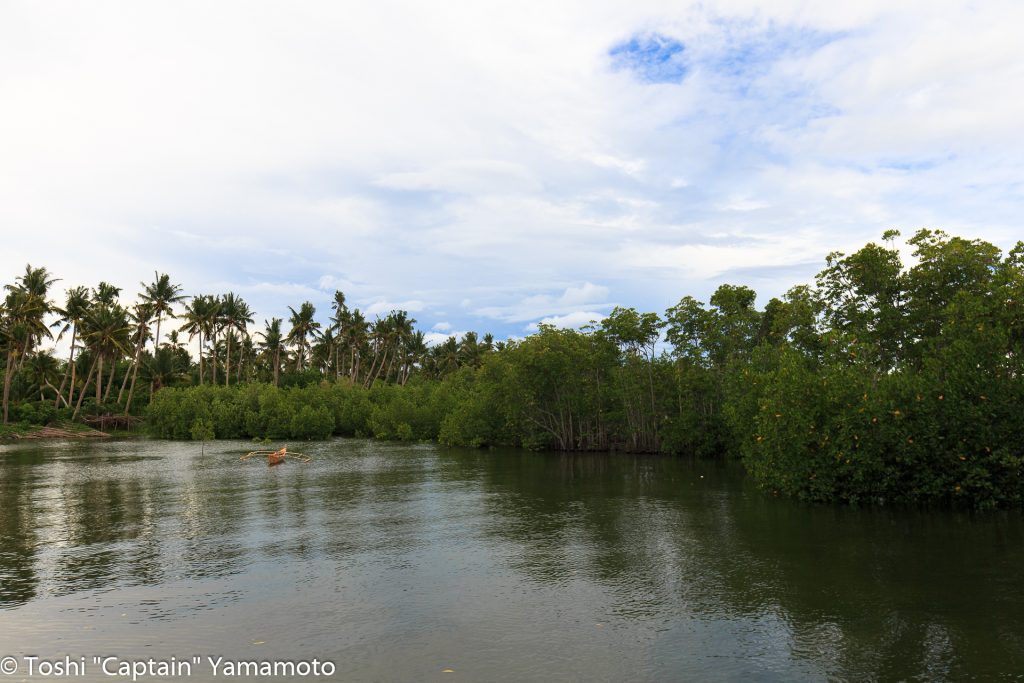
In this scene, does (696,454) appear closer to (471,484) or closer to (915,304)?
(915,304)

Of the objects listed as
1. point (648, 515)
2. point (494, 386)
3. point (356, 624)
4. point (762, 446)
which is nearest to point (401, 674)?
point (356, 624)

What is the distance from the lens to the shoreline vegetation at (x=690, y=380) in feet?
78.7

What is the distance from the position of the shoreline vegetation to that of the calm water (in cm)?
247

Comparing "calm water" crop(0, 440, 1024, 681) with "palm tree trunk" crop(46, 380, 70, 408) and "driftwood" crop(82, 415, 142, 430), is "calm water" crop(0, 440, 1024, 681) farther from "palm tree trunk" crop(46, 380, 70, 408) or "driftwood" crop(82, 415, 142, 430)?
"palm tree trunk" crop(46, 380, 70, 408)

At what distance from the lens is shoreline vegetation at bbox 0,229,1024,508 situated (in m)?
24.0

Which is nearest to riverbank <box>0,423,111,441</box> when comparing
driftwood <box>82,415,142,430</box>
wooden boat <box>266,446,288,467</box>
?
driftwood <box>82,415,142,430</box>

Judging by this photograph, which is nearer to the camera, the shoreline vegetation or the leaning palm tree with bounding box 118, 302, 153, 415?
the shoreline vegetation

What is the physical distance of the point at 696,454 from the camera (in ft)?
170

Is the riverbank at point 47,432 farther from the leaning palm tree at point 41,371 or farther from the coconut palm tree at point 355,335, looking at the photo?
the coconut palm tree at point 355,335

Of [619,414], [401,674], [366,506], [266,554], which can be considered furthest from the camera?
[619,414]

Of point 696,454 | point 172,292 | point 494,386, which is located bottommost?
point 696,454

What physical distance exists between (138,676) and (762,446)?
80.8ft

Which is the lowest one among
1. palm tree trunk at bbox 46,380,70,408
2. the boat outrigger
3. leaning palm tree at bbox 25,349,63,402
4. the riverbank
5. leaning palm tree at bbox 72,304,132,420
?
the boat outrigger

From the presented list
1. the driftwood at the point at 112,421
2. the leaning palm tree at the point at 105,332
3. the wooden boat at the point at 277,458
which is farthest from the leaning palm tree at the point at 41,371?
the wooden boat at the point at 277,458
